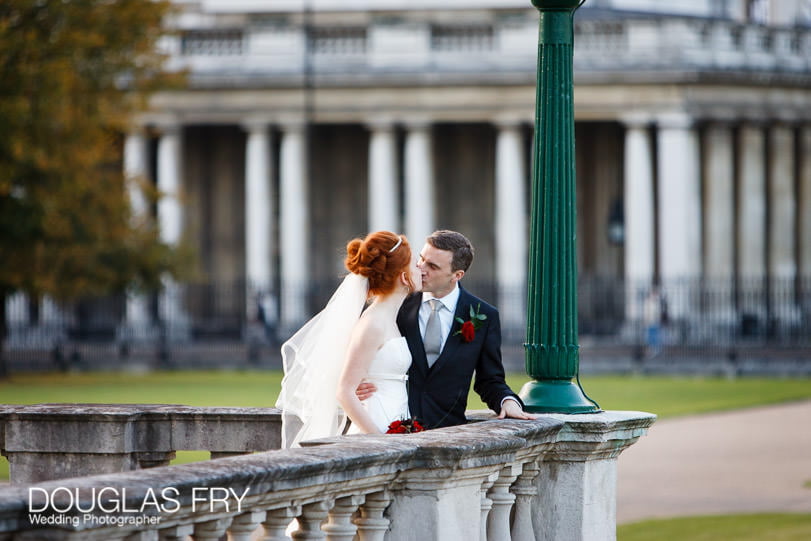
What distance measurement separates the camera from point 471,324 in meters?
9.26

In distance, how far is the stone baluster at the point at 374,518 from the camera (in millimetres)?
7664

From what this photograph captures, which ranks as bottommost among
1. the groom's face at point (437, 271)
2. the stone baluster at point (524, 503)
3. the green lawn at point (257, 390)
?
the green lawn at point (257, 390)

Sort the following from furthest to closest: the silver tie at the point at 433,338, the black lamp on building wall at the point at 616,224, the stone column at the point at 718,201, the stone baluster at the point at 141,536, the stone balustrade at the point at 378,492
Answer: the black lamp on building wall at the point at 616,224 → the stone column at the point at 718,201 → the silver tie at the point at 433,338 → the stone baluster at the point at 141,536 → the stone balustrade at the point at 378,492

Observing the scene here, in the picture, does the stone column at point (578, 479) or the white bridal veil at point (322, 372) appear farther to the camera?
Answer: the white bridal veil at point (322, 372)

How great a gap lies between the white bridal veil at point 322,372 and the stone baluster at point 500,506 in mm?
1281

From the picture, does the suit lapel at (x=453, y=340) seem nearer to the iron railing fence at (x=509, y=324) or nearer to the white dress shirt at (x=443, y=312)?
the white dress shirt at (x=443, y=312)

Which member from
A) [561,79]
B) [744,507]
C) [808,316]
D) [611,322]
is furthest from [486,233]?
[561,79]

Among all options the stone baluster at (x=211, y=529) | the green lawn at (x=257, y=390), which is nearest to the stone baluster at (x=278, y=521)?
the stone baluster at (x=211, y=529)

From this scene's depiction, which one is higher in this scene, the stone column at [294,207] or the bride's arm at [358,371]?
the stone column at [294,207]

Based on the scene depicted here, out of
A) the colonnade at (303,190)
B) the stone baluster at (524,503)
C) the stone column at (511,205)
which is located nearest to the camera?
the stone baluster at (524,503)

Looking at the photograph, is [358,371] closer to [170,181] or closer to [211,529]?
[211,529]

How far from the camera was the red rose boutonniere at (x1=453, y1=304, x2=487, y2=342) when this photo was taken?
9234 mm

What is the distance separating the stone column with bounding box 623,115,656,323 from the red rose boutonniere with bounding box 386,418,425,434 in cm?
4677

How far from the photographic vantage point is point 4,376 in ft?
146
